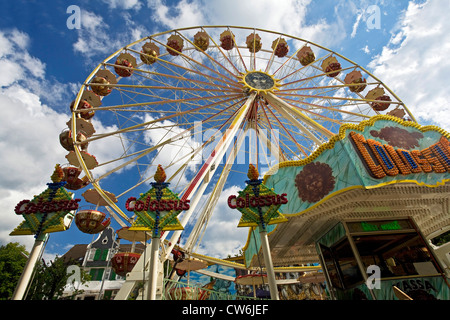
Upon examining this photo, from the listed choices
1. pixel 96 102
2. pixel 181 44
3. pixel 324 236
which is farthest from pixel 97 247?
pixel 324 236

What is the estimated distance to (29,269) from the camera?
577 centimetres

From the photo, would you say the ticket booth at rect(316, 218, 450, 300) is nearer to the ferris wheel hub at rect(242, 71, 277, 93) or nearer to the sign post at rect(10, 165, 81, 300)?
the ferris wheel hub at rect(242, 71, 277, 93)

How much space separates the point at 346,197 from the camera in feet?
26.1

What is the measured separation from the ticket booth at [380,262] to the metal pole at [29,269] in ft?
33.1

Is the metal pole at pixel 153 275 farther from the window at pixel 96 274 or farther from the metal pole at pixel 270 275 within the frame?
the window at pixel 96 274

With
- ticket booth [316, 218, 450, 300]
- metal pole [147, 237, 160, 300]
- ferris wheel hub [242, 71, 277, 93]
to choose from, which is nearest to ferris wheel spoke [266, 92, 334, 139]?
ferris wheel hub [242, 71, 277, 93]

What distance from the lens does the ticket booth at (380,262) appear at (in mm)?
8365

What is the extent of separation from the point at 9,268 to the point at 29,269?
24.9m

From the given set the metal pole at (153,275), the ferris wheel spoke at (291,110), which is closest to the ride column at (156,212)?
the metal pole at (153,275)

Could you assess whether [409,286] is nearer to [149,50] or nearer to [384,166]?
[384,166]

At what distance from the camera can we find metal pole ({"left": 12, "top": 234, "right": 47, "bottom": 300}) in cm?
547

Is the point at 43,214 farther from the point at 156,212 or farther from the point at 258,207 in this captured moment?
the point at 258,207

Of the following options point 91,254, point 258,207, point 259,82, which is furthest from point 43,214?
point 91,254
